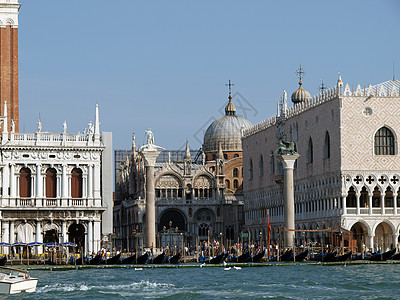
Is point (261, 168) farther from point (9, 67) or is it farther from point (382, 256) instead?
point (382, 256)

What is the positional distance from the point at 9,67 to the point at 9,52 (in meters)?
1.03

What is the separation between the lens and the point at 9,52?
71.1 meters

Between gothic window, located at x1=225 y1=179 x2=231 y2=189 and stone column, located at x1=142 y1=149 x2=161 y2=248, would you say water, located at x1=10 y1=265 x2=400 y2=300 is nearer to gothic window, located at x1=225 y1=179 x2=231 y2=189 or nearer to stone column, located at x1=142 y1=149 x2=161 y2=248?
stone column, located at x1=142 y1=149 x2=161 y2=248

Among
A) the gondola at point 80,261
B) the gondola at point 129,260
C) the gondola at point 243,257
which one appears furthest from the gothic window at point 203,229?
the gondola at point 129,260

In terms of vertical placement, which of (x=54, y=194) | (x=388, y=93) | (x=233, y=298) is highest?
(x=388, y=93)

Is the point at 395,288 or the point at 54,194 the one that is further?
the point at 54,194

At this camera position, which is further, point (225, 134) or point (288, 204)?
point (225, 134)

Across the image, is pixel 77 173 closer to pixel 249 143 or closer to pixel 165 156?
pixel 249 143

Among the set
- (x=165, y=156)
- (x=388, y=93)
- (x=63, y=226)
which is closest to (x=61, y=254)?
(x=63, y=226)

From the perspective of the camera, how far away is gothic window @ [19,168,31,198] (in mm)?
63969

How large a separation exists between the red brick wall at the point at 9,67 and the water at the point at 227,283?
873 inches

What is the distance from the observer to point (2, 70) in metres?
70.9

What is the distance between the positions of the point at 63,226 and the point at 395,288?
2932 cm

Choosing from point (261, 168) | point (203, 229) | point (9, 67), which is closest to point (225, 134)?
point (203, 229)
